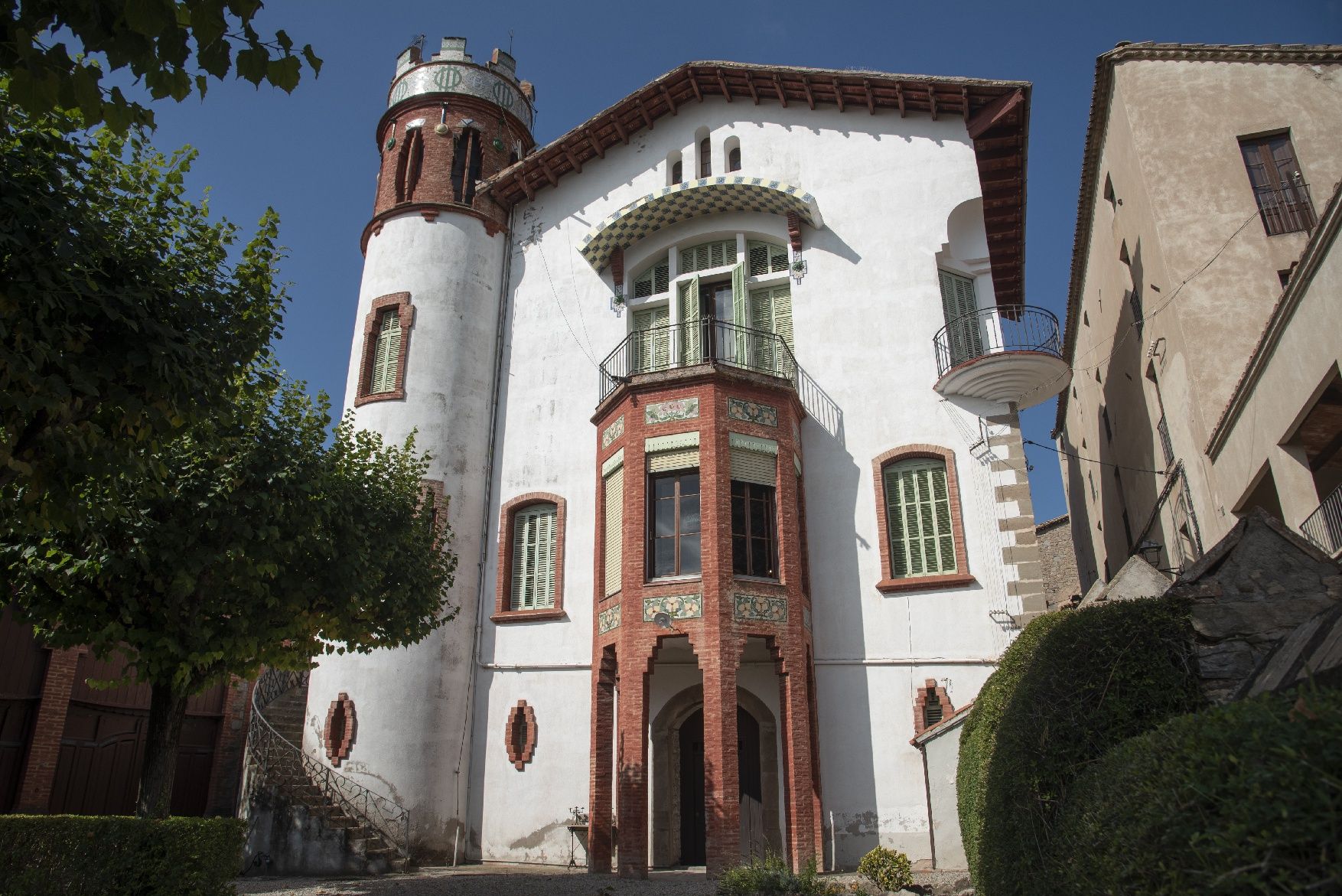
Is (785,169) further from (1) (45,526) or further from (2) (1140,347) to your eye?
(1) (45,526)

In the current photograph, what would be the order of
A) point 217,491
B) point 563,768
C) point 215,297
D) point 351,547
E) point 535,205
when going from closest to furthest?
1. point 215,297
2. point 217,491
3. point 351,547
4. point 563,768
5. point 535,205

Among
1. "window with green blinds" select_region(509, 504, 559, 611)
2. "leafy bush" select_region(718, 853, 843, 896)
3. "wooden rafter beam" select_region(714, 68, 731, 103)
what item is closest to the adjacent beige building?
"leafy bush" select_region(718, 853, 843, 896)

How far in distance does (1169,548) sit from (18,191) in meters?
17.6

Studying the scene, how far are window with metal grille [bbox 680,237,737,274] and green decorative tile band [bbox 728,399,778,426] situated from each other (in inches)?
158

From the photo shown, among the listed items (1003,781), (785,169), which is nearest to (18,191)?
(1003,781)

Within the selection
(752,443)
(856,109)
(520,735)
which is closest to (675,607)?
(752,443)

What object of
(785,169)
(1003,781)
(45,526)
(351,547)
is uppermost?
(785,169)

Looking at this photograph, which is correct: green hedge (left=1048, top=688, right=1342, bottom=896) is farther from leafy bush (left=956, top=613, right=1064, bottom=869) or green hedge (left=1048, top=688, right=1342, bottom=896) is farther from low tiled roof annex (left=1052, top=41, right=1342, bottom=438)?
low tiled roof annex (left=1052, top=41, right=1342, bottom=438)

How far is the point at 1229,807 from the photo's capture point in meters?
3.53

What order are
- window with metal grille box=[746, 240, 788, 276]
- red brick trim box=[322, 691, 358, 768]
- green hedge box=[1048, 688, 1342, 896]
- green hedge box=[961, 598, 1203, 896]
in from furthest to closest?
window with metal grille box=[746, 240, 788, 276] → red brick trim box=[322, 691, 358, 768] → green hedge box=[961, 598, 1203, 896] → green hedge box=[1048, 688, 1342, 896]

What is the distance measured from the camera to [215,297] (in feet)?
30.4

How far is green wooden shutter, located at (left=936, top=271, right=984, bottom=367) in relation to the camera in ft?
56.5

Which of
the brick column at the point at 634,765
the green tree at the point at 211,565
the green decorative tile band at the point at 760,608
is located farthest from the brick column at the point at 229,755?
the green decorative tile band at the point at 760,608

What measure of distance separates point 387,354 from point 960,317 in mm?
11329
